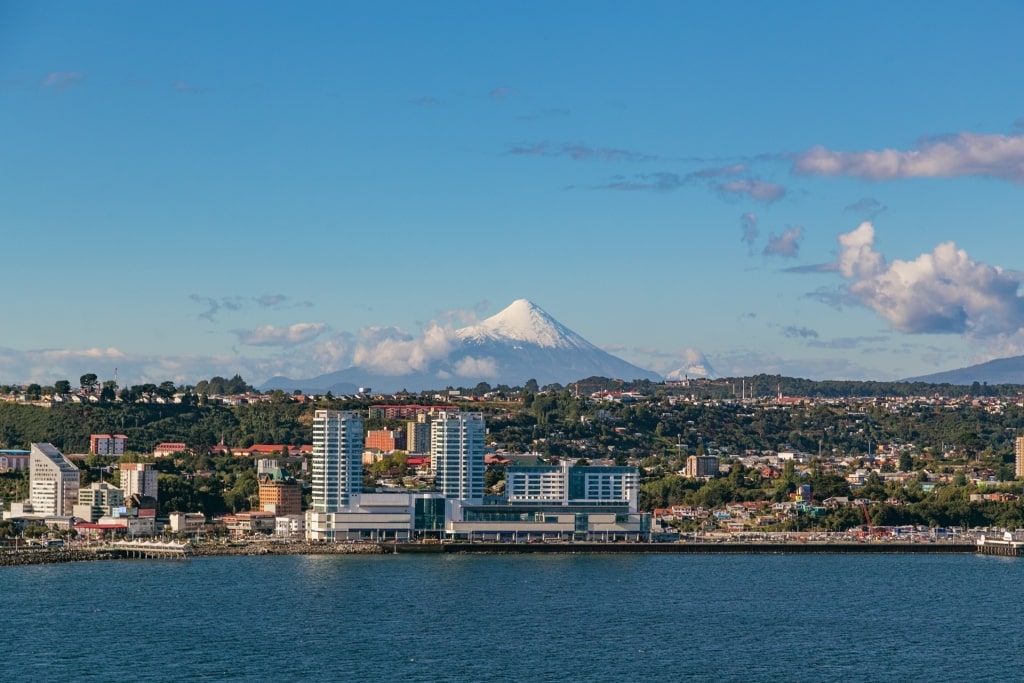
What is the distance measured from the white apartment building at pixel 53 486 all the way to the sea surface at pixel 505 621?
1795 cm

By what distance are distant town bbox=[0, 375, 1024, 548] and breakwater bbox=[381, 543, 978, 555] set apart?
1.95 m

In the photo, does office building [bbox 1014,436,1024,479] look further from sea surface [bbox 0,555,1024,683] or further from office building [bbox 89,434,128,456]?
office building [bbox 89,434,128,456]

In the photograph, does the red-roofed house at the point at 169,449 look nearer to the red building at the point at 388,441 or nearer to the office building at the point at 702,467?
the red building at the point at 388,441

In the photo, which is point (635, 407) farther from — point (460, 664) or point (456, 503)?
point (460, 664)

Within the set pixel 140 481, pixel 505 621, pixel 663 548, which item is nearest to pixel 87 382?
pixel 140 481

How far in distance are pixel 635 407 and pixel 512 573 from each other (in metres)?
85.3

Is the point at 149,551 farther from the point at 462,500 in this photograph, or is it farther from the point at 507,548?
the point at 507,548

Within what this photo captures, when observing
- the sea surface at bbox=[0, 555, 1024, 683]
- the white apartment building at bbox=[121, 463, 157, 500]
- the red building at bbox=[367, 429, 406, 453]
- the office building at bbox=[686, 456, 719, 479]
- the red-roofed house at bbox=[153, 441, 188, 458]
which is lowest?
the sea surface at bbox=[0, 555, 1024, 683]

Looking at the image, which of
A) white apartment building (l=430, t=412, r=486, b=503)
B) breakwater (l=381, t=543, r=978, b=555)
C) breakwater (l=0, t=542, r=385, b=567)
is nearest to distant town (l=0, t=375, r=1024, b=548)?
white apartment building (l=430, t=412, r=486, b=503)

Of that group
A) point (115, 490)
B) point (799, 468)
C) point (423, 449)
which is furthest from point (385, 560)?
point (799, 468)

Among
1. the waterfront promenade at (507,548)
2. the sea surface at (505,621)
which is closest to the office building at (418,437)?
the waterfront promenade at (507,548)

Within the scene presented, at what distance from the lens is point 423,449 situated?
393 feet

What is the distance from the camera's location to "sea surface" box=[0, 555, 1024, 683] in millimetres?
41156

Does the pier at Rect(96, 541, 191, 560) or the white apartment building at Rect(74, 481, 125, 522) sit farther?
the white apartment building at Rect(74, 481, 125, 522)
